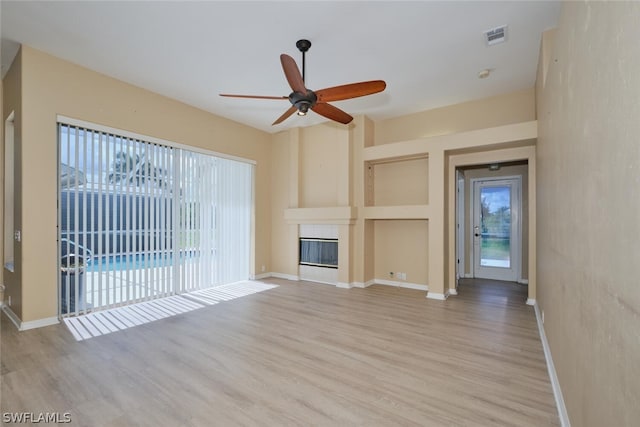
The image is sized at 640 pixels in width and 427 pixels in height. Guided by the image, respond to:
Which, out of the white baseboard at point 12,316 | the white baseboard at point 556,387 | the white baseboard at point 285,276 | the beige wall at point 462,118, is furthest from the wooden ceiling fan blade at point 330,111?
the white baseboard at point 12,316

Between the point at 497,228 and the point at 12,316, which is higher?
the point at 497,228

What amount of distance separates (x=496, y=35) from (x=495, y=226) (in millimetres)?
4316

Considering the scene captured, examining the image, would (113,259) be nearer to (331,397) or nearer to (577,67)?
(331,397)

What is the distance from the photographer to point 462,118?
16.1 feet

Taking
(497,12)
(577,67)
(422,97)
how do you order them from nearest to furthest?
(577,67) < (497,12) < (422,97)

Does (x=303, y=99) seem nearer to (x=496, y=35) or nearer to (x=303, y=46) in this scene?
(x=303, y=46)

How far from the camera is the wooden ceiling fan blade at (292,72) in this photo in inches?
92.4

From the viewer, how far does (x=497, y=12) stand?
276 centimetres

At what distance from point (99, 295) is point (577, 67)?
5.30m

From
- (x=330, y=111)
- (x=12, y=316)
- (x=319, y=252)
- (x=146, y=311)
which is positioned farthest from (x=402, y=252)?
(x=12, y=316)

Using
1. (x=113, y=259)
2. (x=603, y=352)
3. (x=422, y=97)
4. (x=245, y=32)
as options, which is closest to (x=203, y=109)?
(x=245, y=32)

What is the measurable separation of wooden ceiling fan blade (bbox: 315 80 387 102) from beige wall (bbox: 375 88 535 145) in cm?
284

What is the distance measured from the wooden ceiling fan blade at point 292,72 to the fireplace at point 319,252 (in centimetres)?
349

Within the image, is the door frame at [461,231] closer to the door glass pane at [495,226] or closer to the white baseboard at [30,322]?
the door glass pane at [495,226]
